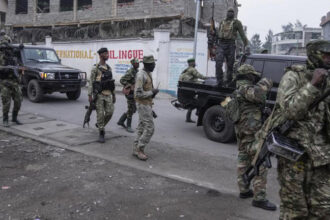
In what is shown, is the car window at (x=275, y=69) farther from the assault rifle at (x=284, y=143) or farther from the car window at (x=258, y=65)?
the assault rifle at (x=284, y=143)

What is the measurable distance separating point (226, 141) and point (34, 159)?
353 centimetres

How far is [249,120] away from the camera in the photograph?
3.71m

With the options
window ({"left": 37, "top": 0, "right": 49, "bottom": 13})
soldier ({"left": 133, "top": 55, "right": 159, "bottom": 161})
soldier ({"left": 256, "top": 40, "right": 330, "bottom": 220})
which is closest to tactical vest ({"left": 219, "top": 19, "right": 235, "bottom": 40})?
soldier ({"left": 133, "top": 55, "right": 159, "bottom": 161})

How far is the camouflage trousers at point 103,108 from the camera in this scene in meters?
5.87

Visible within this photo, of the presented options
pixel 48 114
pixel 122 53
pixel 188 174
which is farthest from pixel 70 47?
pixel 188 174

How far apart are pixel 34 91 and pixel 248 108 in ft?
28.1

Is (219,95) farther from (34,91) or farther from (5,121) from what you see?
(34,91)

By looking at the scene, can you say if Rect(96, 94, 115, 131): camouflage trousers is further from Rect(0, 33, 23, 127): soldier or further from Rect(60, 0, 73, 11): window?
Rect(60, 0, 73, 11): window

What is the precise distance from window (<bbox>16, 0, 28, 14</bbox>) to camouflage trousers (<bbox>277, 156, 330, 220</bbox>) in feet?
93.0

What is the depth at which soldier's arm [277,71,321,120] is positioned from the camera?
207cm

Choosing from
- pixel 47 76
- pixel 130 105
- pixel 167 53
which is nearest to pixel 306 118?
pixel 130 105

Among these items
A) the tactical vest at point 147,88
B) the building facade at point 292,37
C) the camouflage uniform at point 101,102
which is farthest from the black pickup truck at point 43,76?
the building facade at point 292,37

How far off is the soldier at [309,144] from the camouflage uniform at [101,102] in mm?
4049

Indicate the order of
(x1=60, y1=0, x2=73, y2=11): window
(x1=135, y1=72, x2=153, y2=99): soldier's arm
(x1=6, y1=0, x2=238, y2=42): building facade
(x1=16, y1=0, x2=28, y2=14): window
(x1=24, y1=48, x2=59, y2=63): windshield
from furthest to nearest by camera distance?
(x1=16, y1=0, x2=28, y2=14): window
(x1=60, y1=0, x2=73, y2=11): window
(x1=6, y1=0, x2=238, y2=42): building facade
(x1=24, y1=48, x2=59, y2=63): windshield
(x1=135, y1=72, x2=153, y2=99): soldier's arm
